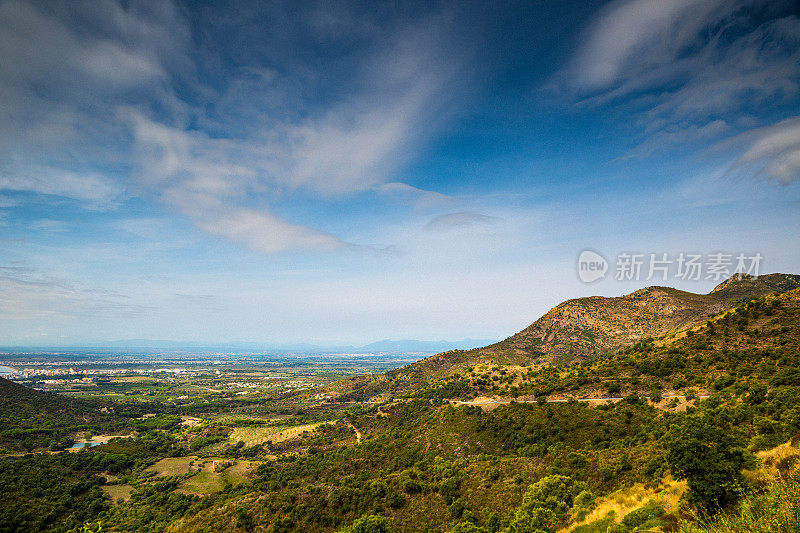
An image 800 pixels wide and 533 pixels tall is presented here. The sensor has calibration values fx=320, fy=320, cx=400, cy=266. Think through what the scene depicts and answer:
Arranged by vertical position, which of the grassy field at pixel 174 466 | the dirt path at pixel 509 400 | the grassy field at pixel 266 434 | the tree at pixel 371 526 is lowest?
the grassy field at pixel 174 466

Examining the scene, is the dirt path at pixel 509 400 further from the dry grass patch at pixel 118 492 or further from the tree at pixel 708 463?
the dry grass patch at pixel 118 492

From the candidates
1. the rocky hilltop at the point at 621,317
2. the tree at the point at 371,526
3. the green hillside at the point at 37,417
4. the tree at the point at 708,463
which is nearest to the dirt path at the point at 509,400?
the tree at the point at 708,463

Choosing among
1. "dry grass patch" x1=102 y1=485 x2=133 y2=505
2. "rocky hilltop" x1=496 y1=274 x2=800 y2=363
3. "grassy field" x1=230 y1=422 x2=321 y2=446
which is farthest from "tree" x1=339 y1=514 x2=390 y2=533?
"rocky hilltop" x1=496 y1=274 x2=800 y2=363

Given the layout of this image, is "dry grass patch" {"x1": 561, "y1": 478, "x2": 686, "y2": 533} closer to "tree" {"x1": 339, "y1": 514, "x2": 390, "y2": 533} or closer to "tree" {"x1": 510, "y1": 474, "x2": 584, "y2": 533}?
"tree" {"x1": 510, "y1": 474, "x2": 584, "y2": 533}

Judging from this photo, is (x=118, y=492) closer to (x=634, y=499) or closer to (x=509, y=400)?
(x=509, y=400)

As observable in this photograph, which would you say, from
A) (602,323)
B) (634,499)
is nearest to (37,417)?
(634,499)

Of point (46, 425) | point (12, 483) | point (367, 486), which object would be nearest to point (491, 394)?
point (367, 486)

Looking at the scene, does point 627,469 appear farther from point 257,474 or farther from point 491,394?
point 257,474
